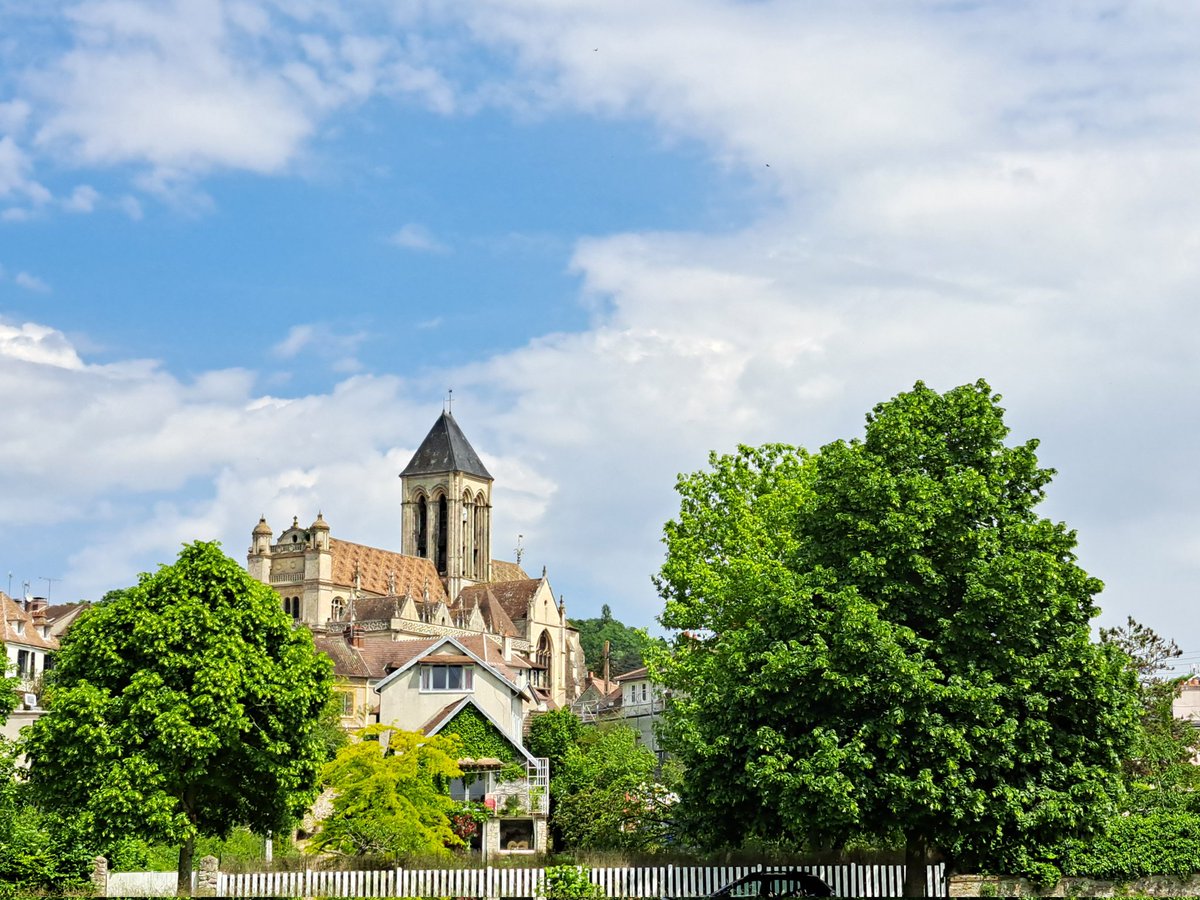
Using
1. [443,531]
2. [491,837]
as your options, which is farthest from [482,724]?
[443,531]

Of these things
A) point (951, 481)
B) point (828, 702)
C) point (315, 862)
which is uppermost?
point (951, 481)

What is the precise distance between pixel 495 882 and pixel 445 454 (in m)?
135

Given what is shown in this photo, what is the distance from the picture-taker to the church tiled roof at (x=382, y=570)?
143375 mm

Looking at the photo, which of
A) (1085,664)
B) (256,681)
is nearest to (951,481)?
(1085,664)

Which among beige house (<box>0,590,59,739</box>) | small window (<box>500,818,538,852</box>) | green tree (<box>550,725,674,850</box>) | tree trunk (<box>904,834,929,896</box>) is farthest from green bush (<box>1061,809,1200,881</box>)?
beige house (<box>0,590,59,739</box>)

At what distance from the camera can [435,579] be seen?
160500mm

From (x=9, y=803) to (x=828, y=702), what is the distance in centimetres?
2223

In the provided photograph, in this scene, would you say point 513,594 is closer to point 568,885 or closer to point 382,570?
point 382,570

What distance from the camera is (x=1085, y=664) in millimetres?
32312

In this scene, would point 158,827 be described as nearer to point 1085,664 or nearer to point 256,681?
point 256,681

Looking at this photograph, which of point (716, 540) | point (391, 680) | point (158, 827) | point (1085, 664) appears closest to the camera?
point (1085, 664)

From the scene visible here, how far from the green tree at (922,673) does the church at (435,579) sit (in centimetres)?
7159

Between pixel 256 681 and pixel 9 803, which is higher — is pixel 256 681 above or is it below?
above

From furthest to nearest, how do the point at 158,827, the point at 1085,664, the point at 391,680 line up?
the point at 391,680
the point at 158,827
the point at 1085,664
